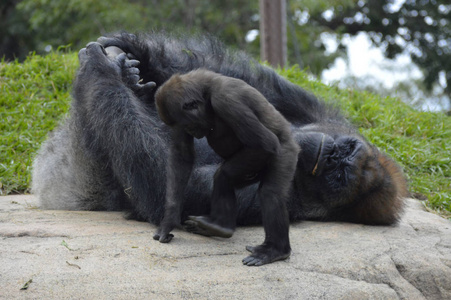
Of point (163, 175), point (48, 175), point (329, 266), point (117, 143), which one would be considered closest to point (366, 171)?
point (329, 266)

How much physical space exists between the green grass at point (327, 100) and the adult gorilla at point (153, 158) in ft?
3.16

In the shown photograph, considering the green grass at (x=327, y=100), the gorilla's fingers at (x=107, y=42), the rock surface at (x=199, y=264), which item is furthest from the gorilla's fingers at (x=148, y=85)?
the green grass at (x=327, y=100)

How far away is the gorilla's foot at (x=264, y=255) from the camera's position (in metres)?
2.80

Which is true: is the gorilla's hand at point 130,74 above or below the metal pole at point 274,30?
below

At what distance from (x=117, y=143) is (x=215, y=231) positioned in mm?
878

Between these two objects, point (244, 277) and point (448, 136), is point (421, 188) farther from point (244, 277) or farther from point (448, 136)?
point (244, 277)

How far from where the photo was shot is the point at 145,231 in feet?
10.5

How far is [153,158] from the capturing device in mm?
3420

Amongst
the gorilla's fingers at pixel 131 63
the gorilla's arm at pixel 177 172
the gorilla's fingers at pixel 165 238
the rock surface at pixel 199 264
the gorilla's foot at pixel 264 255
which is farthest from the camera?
the gorilla's fingers at pixel 131 63

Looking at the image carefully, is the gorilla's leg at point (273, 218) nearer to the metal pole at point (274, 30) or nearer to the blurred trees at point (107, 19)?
the metal pole at point (274, 30)

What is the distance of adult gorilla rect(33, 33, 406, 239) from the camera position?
3.45 metres

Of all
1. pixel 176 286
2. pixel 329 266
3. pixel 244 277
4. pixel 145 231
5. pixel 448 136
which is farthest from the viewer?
pixel 448 136

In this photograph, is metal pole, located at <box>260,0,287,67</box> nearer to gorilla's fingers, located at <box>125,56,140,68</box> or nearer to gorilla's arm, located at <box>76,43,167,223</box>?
gorilla's fingers, located at <box>125,56,140,68</box>

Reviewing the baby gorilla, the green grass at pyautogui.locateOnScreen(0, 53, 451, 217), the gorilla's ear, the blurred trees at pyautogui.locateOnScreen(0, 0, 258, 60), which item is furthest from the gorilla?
the blurred trees at pyautogui.locateOnScreen(0, 0, 258, 60)
